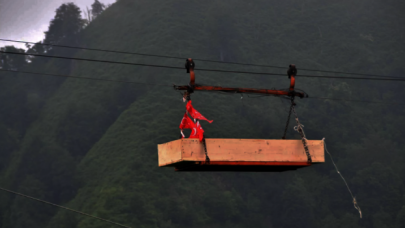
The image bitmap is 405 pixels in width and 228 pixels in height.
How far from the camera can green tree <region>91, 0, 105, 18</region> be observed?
392 feet

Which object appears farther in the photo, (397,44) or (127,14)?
(127,14)

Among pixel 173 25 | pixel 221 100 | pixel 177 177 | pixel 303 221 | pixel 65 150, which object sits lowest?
pixel 303 221

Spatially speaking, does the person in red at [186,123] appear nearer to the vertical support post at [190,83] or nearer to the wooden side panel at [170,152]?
the vertical support post at [190,83]

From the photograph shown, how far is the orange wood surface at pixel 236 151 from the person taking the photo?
7.14 m

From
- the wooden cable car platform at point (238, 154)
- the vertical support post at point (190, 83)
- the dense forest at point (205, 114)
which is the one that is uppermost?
the dense forest at point (205, 114)

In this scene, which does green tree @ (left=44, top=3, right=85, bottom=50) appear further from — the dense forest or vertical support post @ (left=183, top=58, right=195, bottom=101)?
vertical support post @ (left=183, top=58, right=195, bottom=101)

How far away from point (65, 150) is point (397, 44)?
63.0 meters

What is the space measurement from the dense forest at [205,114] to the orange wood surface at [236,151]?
5469 centimetres

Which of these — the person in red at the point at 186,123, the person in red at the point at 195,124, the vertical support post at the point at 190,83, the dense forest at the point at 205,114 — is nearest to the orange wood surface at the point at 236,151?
the person in red at the point at 195,124

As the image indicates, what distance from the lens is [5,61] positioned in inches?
3996

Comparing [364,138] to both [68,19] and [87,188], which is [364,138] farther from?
[68,19]

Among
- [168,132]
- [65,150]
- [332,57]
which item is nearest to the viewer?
[168,132]

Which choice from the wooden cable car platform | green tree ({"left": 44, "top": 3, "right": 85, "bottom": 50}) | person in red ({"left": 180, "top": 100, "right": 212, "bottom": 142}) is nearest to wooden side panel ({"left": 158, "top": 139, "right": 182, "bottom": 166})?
the wooden cable car platform

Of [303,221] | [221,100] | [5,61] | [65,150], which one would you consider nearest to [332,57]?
[221,100]
